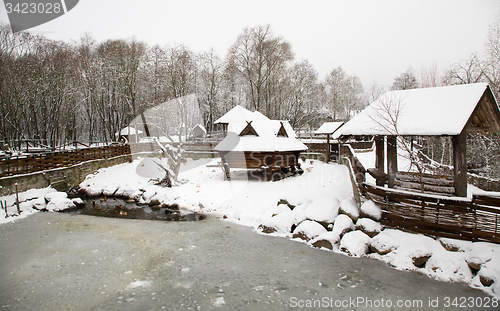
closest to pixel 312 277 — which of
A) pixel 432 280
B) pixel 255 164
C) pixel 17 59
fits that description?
pixel 432 280

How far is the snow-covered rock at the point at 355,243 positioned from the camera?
827 cm

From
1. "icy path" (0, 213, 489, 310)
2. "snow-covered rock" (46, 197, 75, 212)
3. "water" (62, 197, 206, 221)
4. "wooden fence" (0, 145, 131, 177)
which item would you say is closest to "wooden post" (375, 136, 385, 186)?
"icy path" (0, 213, 489, 310)

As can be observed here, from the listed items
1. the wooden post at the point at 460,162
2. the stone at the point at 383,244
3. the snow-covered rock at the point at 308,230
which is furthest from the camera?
the snow-covered rock at the point at 308,230

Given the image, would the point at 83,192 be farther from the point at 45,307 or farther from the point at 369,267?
the point at 369,267

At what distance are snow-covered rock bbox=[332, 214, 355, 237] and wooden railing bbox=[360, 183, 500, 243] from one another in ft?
3.40

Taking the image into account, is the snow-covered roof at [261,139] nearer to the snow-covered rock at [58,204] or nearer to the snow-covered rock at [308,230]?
the snow-covered rock at [308,230]

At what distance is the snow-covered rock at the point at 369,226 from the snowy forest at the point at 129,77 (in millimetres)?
15209

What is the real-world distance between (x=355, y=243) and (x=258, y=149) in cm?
925

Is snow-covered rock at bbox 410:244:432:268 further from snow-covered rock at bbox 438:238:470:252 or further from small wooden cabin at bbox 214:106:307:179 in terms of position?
small wooden cabin at bbox 214:106:307:179

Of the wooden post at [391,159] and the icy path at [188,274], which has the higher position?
the wooden post at [391,159]

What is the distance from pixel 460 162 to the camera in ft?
27.2

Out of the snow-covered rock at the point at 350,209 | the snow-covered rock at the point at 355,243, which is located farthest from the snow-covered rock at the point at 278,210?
the snow-covered rock at the point at 355,243

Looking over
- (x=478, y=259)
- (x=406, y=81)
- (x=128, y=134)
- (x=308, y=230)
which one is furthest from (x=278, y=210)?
(x=406, y=81)

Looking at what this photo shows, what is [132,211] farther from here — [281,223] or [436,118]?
[436,118]
